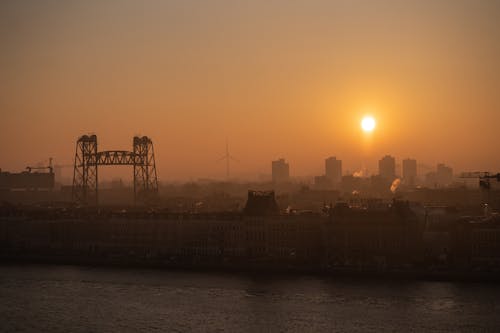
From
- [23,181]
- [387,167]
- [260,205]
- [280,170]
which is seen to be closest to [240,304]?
[260,205]

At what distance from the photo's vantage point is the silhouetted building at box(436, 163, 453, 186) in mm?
132750

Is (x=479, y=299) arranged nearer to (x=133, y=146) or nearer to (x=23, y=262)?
(x=23, y=262)

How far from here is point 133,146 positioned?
2213 inches

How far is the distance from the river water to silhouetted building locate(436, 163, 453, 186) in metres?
102

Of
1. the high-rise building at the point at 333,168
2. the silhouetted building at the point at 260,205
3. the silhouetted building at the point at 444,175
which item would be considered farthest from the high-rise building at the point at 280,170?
the silhouetted building at the point at 260,205

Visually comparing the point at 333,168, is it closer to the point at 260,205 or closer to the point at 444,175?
the point at 444,175

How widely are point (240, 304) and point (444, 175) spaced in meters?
110

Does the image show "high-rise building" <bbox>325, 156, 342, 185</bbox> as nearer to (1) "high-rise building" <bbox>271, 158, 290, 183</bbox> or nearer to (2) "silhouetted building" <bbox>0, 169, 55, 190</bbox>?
(1) "high-rise building" <bbox>271, 158, 290, 183</bbox>

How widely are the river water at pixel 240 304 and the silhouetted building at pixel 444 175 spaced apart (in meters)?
102

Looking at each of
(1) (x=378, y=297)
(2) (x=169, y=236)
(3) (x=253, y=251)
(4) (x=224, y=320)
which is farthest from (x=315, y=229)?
(4) (x=224, y=320)

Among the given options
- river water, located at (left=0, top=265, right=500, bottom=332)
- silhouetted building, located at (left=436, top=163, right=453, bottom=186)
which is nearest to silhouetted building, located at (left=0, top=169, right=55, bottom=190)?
river water, located at (left=0, top=265, right=500, bottom=332)

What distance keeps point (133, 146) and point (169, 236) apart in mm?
13852

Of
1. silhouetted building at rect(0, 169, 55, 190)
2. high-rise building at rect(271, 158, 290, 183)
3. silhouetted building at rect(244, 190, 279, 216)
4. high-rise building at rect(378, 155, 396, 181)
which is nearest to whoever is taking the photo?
silhouetted building at rect(244, 190, 279, 216)

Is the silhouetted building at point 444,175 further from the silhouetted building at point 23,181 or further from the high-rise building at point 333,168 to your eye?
the silhouetted building at point 23,181
